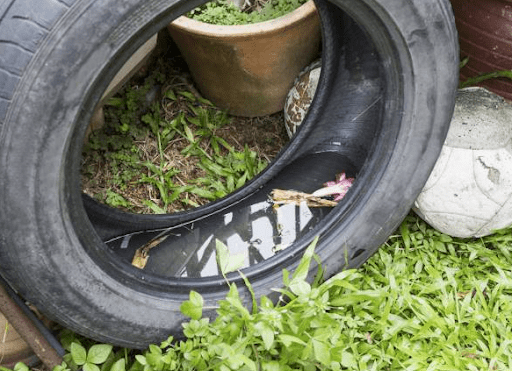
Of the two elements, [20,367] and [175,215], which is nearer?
[20,367]

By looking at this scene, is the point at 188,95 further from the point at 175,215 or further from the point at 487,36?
the point at 487,36

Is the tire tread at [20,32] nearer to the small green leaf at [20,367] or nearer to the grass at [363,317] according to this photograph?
the grass at [363,317]

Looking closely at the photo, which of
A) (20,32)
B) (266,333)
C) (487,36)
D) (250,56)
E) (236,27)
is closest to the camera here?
(20,32)

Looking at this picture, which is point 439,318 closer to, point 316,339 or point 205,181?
point 316,339

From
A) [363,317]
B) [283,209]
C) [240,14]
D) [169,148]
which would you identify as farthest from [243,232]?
[240,14]

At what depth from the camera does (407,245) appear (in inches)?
95.8

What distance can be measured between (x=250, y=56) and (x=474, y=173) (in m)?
1.01

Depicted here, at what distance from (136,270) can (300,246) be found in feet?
1.75

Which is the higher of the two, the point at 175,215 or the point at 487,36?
the point at 487,36

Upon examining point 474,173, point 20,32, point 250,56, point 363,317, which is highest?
point 20,32

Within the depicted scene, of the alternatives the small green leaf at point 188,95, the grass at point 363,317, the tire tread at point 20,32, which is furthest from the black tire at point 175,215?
the small green leaf at point 188,95

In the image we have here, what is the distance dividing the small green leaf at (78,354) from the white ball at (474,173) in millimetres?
1277

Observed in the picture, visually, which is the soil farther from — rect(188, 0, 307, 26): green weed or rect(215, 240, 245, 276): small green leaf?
rect(215, 240, 245, 276): small green leaf

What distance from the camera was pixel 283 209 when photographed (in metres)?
2.34
